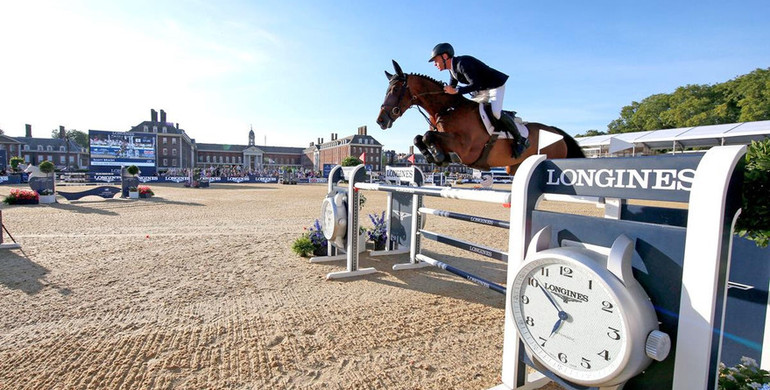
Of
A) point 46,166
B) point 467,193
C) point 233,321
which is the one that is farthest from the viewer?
point 46,166

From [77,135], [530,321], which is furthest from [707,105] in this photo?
[77,135]

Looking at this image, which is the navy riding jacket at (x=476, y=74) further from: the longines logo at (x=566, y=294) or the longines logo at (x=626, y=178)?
the longines logo at (x=566, y=294)

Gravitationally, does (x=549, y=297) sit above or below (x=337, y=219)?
above

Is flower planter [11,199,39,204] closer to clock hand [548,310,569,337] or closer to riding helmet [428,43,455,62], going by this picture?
riding helmet [428,43,455,62]

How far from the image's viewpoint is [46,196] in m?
13.8

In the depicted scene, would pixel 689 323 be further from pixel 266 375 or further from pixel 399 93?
pixel 399 93

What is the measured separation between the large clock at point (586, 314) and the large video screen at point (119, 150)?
48980 millimetres

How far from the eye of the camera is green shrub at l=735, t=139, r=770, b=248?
1.50 m

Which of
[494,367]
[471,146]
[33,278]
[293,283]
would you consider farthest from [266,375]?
[33,278]

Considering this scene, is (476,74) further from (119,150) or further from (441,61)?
(119,150)

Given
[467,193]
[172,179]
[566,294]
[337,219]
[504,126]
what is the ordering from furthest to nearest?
1. [172,179]
2. [337,219]
3. [504,126]
4. [467,193]
5. [566,294]

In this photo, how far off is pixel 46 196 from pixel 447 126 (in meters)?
17.1

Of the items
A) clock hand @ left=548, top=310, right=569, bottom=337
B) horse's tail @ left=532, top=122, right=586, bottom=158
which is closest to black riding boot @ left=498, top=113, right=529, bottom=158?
horse's tail @ left=532, top=122, right=586, bottom=158

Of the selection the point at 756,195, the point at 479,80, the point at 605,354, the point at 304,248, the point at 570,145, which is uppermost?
the point at 479,80
